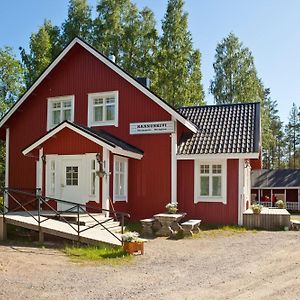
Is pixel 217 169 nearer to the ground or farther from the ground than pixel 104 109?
nearer to the ground

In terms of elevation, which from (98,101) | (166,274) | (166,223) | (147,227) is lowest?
(166,274)

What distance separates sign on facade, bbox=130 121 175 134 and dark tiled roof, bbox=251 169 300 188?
80.3 ft

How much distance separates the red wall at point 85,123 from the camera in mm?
16453

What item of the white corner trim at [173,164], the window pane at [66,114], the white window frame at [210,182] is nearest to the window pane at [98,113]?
the window pane at [66,114]

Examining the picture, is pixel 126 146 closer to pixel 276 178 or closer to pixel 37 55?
pixel 37 55

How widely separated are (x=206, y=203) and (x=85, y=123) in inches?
245

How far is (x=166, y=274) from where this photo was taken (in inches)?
335

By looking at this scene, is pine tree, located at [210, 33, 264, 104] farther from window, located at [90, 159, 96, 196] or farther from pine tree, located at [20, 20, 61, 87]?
window, located at [90, 159, 96, 196]

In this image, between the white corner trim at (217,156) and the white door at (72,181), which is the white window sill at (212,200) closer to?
the white corner trim at (217,156)

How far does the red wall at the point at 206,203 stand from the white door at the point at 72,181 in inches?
156

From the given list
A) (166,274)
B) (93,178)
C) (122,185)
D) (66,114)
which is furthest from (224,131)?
(166,274)

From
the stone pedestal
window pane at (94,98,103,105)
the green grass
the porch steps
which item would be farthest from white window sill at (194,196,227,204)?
the green grass

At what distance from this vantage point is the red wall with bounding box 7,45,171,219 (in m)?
16.5

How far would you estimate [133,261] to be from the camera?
9.72m
